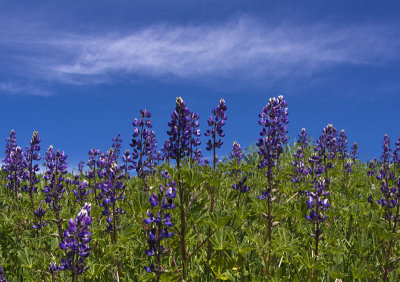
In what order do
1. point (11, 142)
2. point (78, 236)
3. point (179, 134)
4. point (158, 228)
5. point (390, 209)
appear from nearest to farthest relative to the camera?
1. point (78, 236)
2. point (158, 228)
3. point (179, 134)
4. point (390, 209)
5. point (11, 142)

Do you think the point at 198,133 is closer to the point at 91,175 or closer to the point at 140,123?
the point at 140,123

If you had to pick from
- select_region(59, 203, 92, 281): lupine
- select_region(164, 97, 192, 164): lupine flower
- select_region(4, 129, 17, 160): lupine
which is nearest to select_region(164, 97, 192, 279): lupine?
select_region(164, 97, 192, 164): lupine flower

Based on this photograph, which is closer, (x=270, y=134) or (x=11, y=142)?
(x=270, y=134)

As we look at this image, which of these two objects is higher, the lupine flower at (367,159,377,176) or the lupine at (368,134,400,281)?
the lupine flower at (367,159,377,176)

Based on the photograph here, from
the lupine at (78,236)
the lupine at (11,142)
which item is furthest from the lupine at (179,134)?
the lupine at (11,142)

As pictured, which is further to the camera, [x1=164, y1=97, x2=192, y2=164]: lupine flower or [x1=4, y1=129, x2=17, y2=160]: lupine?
[x1=4, y1=129, x2=17, y2=160]: lupine

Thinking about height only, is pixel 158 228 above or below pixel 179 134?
below

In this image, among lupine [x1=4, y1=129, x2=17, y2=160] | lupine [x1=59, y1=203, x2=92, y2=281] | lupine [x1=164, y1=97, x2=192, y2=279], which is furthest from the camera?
lupine [x1=4, y1=129, x2=17, y2=160]

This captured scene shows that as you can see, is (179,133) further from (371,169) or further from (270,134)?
(371,169)

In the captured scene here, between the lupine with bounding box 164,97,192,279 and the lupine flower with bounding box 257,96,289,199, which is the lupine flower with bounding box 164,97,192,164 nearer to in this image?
the lupine with bounding box 164,97,192,279

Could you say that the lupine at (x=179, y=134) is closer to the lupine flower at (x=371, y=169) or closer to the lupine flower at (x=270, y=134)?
the lupine flower at (x=270, y=134)

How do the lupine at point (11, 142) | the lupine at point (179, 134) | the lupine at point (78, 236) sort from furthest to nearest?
the lupine at point (11, 142) < the lupine at point (179, 134) < the lupine at point (78, 236)

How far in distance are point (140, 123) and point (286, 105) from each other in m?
2.91

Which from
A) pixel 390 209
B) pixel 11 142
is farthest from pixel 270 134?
pixel 11 142
